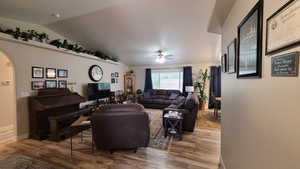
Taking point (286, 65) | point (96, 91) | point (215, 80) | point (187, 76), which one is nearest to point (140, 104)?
point (96, 91)

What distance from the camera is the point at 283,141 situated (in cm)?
73

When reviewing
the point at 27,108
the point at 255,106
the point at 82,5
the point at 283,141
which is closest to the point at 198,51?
the point at 82,5

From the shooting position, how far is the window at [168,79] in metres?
7.68

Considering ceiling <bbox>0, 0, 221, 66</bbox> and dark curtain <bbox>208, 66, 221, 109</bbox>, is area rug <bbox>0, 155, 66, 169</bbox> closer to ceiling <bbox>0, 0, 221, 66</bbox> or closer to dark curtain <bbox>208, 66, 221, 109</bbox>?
ceiling <bbox>0, 0, 221, 66</bbox>

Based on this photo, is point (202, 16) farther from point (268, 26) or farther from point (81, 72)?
point (81, 72)

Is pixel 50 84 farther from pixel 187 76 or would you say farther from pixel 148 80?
pixel 187 76

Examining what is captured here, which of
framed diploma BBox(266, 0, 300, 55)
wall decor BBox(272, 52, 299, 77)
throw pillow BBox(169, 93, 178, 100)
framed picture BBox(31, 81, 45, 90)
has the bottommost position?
throw pillow BBox(169, 93, 178, 100)

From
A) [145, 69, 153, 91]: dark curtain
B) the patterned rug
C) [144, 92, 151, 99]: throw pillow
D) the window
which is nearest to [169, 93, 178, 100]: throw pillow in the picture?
the window

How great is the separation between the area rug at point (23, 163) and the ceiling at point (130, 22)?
3.10 meters

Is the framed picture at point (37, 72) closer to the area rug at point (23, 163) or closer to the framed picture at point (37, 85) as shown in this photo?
the framed picture at point (37, 85)

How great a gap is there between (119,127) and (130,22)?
294cm

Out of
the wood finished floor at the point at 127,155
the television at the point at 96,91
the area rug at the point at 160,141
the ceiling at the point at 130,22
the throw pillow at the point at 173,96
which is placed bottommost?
the wood finished floor at the point at 127,155

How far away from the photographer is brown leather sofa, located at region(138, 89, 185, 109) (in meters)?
6.55

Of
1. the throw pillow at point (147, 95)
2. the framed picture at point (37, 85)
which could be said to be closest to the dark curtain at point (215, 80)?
Answer: the throw pillow at point (147, 95)
